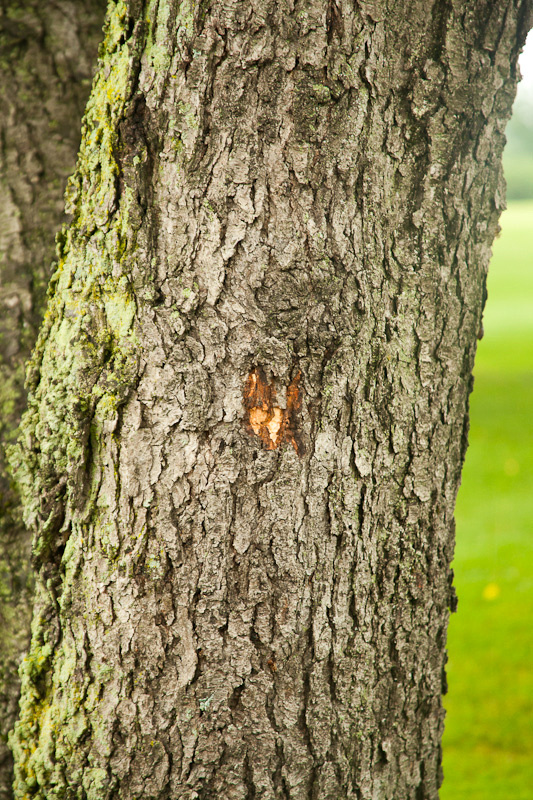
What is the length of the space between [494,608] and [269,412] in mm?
3869

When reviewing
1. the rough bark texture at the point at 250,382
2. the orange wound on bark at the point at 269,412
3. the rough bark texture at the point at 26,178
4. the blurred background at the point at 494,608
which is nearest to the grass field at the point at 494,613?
the blurred background at the point at 494,608

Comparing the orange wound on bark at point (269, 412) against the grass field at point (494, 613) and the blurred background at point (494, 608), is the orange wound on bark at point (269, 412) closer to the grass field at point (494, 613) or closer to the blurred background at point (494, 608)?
the blurred background at point (494, 608)

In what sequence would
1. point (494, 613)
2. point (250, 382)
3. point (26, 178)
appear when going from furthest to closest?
point (494, 613) < point (26, 178) < point (250, 382)

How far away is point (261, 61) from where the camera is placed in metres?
1.34

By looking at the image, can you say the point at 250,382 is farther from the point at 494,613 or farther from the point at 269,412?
the point at 494,613

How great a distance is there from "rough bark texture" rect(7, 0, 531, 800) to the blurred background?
75 cm

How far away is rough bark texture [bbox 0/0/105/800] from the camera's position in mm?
1877

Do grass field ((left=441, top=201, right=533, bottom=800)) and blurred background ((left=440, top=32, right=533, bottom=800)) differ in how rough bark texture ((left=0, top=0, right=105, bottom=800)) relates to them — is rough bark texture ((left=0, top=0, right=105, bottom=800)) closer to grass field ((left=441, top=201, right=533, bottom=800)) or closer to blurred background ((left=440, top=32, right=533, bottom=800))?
blurred background ((left=440, top=32, right=533, bottom=800))

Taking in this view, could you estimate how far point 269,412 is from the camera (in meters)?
1.41

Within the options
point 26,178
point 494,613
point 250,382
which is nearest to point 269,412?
point 250,382

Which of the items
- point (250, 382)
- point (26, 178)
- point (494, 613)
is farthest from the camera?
→ point (494, 613)

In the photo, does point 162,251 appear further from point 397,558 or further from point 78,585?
point 397,558

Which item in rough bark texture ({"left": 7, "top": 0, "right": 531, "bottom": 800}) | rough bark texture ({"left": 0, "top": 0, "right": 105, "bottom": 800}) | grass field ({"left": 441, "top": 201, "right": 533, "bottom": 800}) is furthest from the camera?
grass field ({"left": 441, "top": 201, "right": 533, "bottom": 800})

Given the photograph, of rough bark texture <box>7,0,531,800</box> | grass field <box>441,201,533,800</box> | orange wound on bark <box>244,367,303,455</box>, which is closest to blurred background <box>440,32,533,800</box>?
grass field <box>441,201,533,800</box>
